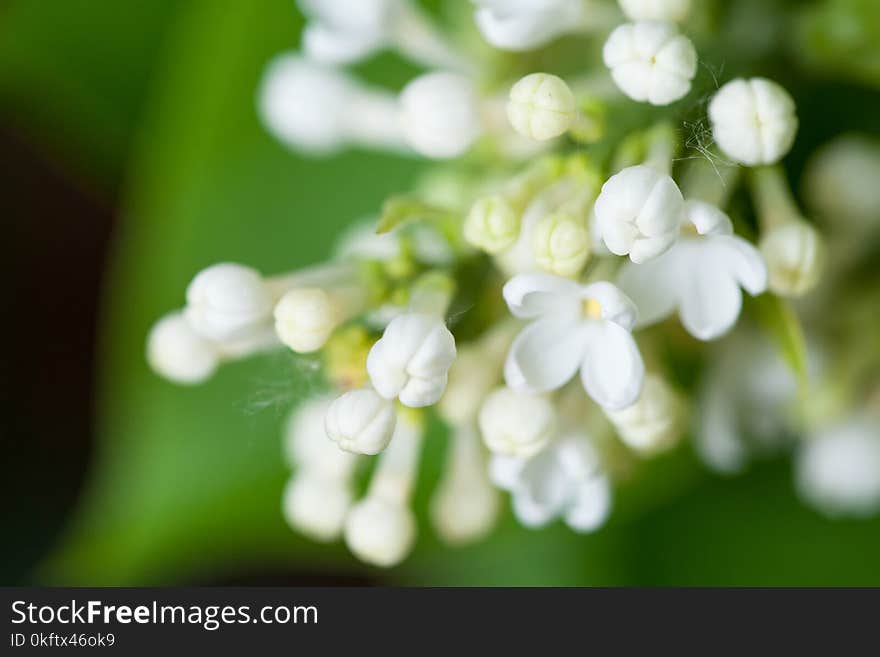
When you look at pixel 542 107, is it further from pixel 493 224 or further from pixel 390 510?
pixel 390 510

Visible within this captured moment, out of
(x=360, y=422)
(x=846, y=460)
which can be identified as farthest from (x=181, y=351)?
(x=846, y=460)

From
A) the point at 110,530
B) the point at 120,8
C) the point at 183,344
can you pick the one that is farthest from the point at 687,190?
the point at 120,8

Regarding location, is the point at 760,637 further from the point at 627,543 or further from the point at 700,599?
the point at 627,543

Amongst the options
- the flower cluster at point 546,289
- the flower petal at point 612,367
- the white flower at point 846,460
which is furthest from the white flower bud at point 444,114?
the white flower at point 846,460

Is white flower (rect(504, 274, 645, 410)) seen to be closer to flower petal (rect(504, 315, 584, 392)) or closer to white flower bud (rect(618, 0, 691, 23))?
flower petal (rect(504, 315, 584, 392))

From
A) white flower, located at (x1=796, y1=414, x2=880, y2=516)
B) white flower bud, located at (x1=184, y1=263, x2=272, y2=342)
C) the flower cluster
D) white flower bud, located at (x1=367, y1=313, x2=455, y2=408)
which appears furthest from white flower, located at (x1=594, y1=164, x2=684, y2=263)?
white flower, located at (x1=796, y1=414, x2=880, y2=516)

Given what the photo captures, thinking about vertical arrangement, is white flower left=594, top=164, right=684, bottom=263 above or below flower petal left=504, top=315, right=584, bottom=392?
above
